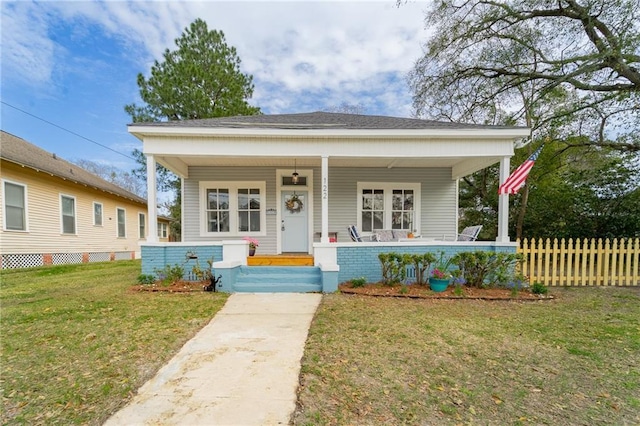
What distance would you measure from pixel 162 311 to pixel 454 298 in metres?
5.11

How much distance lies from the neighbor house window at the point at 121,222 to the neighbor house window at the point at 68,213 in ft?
10.2

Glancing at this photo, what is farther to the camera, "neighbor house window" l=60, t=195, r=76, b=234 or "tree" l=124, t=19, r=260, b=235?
"tree" l=124, t=19, r=260, b=235

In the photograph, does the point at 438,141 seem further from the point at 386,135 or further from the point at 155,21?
the point at 155,21

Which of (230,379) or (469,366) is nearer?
(230,379)

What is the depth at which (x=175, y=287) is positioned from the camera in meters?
5.85

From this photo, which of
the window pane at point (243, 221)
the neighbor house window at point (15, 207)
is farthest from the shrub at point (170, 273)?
the neighbor house window at point (15, 207)

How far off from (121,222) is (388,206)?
14.2 metres

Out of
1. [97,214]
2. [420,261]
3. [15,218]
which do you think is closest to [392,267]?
[420,261]

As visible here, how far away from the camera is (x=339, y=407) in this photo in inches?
85.0

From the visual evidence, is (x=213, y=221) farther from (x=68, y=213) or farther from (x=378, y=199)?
(x=68, y=213)

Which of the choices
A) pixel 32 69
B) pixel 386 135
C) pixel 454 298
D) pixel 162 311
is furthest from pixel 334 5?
pixel 32 69

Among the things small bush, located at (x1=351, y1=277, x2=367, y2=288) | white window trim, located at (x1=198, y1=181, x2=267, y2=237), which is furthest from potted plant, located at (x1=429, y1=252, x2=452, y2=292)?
white window trim, located at (x1=198, y1=181, x2=267, y2=237)

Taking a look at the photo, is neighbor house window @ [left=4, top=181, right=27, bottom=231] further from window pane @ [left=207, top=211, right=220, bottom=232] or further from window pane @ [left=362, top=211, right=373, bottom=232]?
window pane @ [left=362, top=211, right=373, bottom=232]

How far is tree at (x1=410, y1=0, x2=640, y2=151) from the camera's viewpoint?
8.05m
